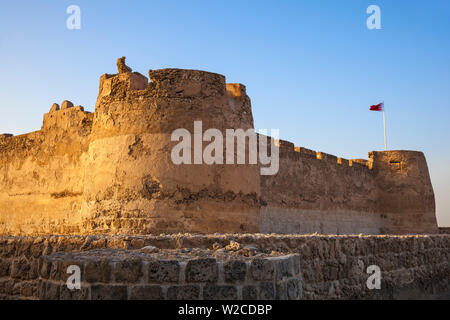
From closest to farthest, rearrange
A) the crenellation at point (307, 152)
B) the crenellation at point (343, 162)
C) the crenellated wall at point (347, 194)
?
the crenellated wall at point (347, 194), the crenellation at point (307, 152), the crenellation at point (343, 162)

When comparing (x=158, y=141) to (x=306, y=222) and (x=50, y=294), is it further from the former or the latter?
(x=306, y=222)

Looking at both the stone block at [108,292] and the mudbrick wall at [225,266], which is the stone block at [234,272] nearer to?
the mudbrick wall at [225,266]

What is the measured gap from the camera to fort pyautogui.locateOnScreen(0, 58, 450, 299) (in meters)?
2.93

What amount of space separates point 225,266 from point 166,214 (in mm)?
3823

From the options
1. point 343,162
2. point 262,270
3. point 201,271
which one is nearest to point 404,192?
point 343,162

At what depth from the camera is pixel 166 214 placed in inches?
261

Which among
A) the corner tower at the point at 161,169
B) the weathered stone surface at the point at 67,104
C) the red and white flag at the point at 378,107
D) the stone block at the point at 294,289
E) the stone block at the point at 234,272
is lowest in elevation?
the stone block at the point at 294,289

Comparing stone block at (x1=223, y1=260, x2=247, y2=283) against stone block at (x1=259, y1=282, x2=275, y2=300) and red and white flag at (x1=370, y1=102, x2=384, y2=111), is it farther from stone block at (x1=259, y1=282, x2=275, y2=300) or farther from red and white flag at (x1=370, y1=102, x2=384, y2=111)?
red and white flag at (x1=370, y1=102, x2=384, y2=111)

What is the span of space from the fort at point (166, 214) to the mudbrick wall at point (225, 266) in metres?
0.01

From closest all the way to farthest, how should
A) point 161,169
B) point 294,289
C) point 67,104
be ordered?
point 294,289 → point 161,169 → point 67,104

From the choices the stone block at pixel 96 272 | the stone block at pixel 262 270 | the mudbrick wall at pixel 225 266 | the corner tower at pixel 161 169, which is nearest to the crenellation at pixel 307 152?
the mudbrick wall at pixel 225 266

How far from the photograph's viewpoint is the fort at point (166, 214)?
2.93 meters

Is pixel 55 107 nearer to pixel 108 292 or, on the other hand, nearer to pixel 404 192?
pixel 108 292

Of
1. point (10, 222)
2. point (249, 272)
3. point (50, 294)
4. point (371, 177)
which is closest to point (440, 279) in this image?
point (371, 177)
